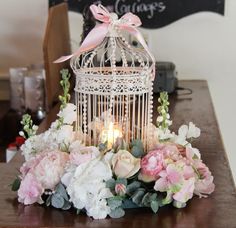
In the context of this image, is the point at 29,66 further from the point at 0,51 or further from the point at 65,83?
the point at 65,83

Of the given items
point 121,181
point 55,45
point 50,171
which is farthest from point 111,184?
point 55,45

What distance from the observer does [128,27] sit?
3.87 ft

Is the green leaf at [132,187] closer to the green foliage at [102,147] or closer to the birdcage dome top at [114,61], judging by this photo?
the green foliage at [102,147]

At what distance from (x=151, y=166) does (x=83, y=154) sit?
0.45 feet

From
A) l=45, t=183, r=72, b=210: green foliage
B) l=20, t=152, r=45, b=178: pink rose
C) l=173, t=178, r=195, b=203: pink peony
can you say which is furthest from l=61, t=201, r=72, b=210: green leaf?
l=173, t=178, r=195, b=203: pink peony

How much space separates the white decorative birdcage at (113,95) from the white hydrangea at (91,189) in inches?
5.5

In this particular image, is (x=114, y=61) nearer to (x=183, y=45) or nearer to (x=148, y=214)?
(x=148, y=214)

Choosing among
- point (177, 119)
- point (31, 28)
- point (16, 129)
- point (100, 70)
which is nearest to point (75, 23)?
point (31, 28)

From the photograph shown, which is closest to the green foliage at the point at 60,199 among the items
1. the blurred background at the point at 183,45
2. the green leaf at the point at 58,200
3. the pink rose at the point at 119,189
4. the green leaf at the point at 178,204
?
the green leaf at the point at 58,200

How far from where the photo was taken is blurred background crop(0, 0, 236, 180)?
267 centimetres

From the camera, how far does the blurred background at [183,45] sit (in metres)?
2.67

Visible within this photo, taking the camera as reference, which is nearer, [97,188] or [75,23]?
[97,188]

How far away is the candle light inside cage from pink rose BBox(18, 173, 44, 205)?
0.60 feet

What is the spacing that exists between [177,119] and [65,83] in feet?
2.70
